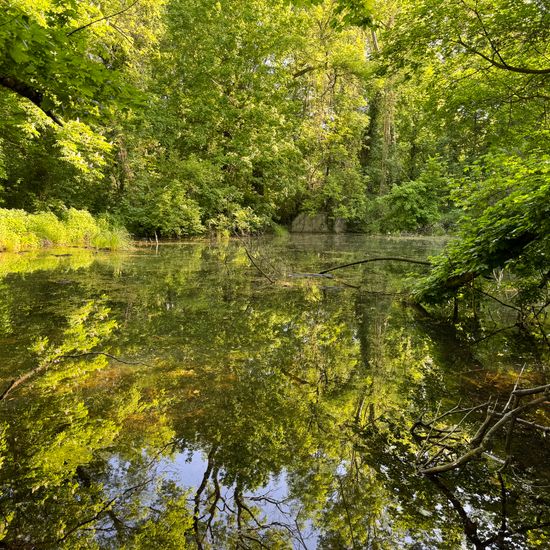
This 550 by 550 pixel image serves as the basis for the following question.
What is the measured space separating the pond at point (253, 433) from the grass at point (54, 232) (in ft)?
22.2

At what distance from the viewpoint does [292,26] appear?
723 inches

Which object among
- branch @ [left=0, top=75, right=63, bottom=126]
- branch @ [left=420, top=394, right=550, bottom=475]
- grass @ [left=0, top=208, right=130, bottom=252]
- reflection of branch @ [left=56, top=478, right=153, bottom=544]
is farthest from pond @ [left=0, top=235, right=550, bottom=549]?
grass @ [left=0, top=208, right=130, bottom=252]

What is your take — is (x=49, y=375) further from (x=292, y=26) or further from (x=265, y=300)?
(x=292, y=26)

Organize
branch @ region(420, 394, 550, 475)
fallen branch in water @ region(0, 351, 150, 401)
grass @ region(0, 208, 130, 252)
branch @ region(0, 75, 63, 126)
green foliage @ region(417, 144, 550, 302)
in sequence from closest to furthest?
branch @ region(420, 394, 550, 475) → fallen branch in water @ region(0, 351, 150, 401) → branch @ region(0, 75, 63, 126) → green foliage @ region(417, 144, 550, 302) → grass @ region(0, 208, 130, 252)

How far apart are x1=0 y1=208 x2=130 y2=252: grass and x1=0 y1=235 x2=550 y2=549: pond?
267 inches

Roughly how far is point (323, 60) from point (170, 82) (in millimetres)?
8148

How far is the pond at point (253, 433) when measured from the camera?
5.47 feet

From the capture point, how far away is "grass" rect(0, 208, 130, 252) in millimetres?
10645

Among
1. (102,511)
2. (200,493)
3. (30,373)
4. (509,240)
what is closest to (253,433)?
(200,493)

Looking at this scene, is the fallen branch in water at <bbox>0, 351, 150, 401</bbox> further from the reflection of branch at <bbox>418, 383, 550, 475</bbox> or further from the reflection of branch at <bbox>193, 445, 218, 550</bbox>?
the reflection of branch at <bbox>418, 383, 550, 475</bbox>

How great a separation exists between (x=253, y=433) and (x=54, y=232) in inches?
468

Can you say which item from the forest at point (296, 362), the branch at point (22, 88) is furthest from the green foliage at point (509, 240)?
the branch at point (22, 88)

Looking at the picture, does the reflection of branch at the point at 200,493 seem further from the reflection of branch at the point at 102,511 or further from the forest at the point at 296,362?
the reflection of branch at the point at 102,511

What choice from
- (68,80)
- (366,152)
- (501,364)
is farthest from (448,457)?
(366,152)
